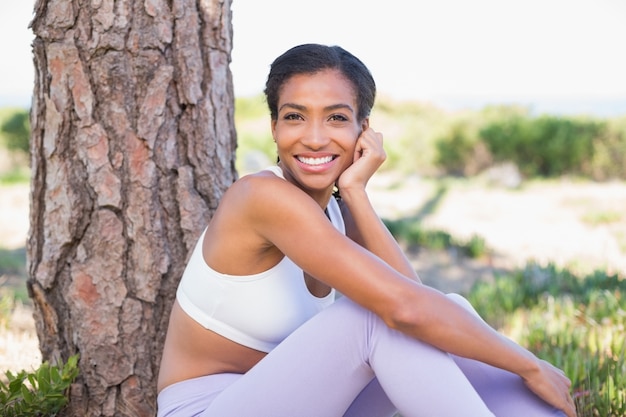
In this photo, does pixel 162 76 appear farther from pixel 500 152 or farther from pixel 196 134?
pixel 500 152

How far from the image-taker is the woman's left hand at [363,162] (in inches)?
85.5

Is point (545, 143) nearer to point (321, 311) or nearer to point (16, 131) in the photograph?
point (16, 131)

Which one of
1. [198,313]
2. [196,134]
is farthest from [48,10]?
[198,313]

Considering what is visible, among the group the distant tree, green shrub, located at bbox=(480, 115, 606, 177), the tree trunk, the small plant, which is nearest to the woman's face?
the tree trunk

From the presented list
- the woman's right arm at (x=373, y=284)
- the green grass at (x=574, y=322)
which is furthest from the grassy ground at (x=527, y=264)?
the woman's right arm at (x=373, y=284)

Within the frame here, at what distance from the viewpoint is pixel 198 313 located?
2.06 m

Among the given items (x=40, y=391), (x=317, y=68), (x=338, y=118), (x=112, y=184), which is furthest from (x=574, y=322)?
(x=40, y=391)

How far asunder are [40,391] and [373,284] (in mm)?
1333

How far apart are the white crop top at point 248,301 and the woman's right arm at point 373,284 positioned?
179 millimetres

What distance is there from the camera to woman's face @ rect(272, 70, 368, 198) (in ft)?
6.75

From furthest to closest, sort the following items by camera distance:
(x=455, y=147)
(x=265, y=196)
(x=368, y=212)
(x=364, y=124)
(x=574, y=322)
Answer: (x=455, y=147)
(x=574, y=322)
(x=364, y=124)
(x=368, y=212)
(x=265, y=196)

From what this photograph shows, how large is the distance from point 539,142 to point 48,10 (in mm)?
11840

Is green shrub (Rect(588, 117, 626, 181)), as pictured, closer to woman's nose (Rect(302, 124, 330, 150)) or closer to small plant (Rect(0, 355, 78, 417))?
woman's nose (Rect(302, 124, 330, 150))

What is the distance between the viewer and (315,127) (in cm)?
208
